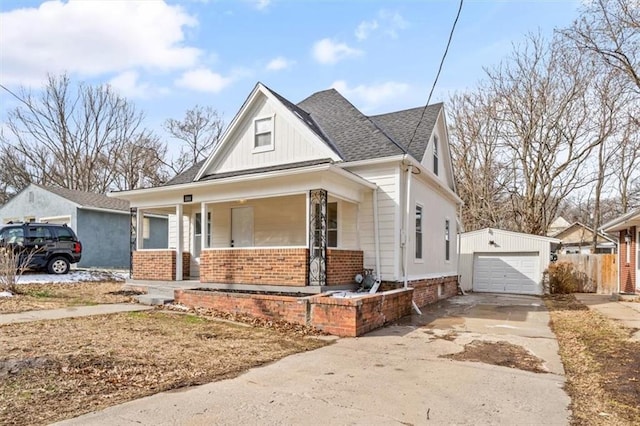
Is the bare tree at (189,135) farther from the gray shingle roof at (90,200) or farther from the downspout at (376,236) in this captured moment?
the downspout at (376,236)

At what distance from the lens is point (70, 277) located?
14914mm

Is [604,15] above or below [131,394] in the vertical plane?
above

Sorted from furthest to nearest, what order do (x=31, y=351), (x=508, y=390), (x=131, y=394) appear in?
(x=31, y=351), (x=508, y=390), (x=131, y=394)

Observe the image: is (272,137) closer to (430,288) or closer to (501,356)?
(430,288)

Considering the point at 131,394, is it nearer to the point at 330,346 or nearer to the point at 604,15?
the point at 330,346

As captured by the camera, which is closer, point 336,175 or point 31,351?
point 31,351

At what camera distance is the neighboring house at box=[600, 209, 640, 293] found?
647 inches

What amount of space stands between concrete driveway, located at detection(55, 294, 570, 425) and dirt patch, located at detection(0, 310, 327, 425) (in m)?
0.35

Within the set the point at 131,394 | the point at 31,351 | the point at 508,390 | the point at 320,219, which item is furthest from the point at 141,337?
the point at 508,390

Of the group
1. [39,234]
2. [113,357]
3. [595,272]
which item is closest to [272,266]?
[113,357]

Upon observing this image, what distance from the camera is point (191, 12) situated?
10.5 m

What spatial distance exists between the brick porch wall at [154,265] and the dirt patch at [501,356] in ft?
27.0

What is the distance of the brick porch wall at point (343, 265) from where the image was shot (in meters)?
9.67

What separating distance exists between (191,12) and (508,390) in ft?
33.3
